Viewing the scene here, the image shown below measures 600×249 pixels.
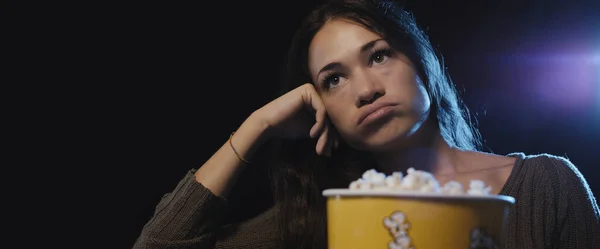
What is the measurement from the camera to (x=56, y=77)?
1717mm

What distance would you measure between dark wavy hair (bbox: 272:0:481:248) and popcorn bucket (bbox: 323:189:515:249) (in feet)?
2.20

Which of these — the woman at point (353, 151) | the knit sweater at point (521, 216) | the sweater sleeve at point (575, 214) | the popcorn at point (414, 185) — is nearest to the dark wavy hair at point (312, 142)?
the woman at point (353, 151)

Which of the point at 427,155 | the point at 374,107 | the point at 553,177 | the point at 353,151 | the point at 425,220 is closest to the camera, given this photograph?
the point at 425,220

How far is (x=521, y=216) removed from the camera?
1.20 metres

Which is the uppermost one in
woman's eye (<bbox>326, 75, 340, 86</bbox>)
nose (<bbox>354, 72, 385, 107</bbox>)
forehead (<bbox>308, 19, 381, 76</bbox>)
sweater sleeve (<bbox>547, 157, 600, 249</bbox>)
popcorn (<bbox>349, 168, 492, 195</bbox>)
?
forehead (<bbox>308, 19, 381, 76</bbox>)

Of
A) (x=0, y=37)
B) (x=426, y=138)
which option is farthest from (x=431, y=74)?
(x=0, y=37)

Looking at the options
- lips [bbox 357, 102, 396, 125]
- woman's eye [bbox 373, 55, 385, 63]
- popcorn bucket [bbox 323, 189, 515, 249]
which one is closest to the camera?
popcorn bucket [bbox 323, 189, 515, 249]

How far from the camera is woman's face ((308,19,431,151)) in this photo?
1.16 meters

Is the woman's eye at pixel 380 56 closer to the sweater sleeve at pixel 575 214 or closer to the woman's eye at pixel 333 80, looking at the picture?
the woman's eye at pixel 333 80

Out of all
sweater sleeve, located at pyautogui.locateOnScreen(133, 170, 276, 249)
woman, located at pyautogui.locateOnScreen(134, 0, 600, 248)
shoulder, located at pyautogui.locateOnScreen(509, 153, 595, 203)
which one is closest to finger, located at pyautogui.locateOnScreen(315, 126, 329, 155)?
woman, located at pyautogui.locateOnScreen(134, 0, 600, 248)

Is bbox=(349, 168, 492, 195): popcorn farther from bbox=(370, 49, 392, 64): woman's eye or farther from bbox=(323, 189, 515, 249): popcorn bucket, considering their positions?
bbox=(370, 49, 392, 64): woman's eye

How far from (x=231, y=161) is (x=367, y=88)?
1.23 ft

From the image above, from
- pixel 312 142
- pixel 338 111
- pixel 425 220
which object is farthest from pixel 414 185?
pixel 312 142

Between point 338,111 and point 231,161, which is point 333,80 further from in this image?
point 231,161
